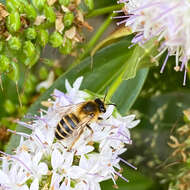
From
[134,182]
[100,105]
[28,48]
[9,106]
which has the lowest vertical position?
[134,182]

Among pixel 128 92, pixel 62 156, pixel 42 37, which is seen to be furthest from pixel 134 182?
pixel 42 37

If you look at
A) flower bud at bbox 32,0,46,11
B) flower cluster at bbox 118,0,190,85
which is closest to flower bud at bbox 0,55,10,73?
flower bud at bbox 32,0,46,11

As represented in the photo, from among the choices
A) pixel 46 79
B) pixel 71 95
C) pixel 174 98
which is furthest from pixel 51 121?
pixel 174 98

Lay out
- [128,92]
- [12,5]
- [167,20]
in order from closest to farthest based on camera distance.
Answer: [167,20], [12,5], [128,92]

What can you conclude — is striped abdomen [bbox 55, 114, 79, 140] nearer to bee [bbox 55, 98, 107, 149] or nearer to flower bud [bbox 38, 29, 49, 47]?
bee [bbox 55, 98, 107, 149]

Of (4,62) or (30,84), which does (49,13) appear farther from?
(30,84)

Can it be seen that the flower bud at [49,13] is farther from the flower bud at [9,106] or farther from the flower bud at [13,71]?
the flower bud at [9,106]
